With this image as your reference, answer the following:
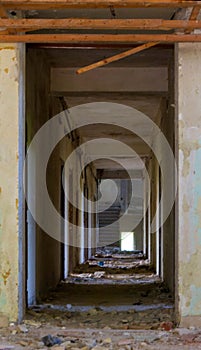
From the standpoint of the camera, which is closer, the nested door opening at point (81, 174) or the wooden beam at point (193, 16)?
the wooden beam at point (193, 16)

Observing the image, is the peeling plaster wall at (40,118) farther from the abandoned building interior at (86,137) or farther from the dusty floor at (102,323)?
the dusty floor at (102,323)

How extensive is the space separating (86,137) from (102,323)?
319 inches

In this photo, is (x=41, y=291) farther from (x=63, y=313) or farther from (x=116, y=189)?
(x=116, y=189)

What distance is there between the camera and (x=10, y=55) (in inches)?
189

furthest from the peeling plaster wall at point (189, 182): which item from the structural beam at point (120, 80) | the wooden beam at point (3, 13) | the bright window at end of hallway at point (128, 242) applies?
the bright window at end of hallway at point (128, 242)

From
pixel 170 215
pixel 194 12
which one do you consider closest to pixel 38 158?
pixel 170 215

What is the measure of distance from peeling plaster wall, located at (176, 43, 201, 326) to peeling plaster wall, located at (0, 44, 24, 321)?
1.39 m

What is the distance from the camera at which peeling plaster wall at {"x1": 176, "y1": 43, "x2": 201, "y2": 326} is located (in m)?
4.75

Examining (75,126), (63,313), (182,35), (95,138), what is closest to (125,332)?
(63,313)

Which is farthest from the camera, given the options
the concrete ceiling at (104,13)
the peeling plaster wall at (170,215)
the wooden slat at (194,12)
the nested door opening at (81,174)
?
the peeling plaster wall at (170,215)

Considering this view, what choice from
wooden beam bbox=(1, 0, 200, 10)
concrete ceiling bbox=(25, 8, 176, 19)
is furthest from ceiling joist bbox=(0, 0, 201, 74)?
concrete ceiling bbox=(25, 8, 176, 19)

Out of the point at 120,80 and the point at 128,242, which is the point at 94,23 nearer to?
the point at 120,80

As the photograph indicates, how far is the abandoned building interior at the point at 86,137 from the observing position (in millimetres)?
4719

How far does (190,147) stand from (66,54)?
2.86 meters
